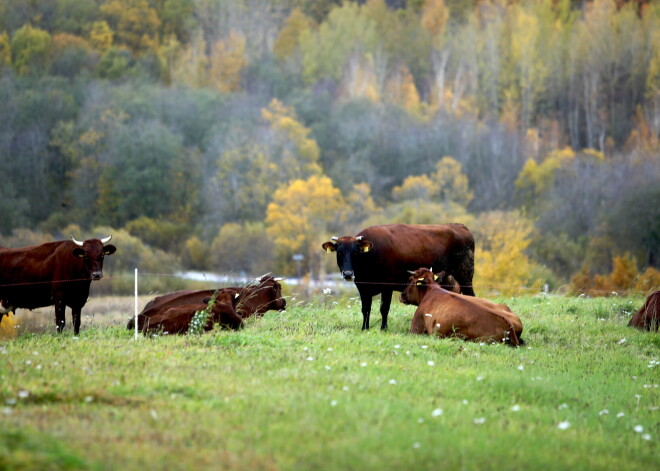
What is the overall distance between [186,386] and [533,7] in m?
120

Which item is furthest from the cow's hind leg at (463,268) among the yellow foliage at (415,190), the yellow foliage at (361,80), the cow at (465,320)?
the yellow foliage at (361,80)

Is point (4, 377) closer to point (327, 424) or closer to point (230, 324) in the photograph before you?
point (327, 424)

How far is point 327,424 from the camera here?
9.23 metres

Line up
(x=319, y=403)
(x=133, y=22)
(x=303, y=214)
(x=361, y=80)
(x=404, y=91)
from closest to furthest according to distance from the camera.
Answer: (x=319, y=403) < (x=303, y=214) < (x=404, y=91) < (x=361, y=80) < (x=133, y=22)

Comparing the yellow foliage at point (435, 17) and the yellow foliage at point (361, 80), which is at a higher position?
the yellow foliage at point (435, 17)

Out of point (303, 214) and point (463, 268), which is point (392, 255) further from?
point (303, 214)

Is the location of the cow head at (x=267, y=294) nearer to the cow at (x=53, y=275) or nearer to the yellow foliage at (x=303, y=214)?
the cow at (x=53, y=275)

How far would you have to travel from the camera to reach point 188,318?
15445 millimetres

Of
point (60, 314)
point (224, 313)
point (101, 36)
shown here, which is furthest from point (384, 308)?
point (101, 36)

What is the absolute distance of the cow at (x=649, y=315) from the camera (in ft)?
55.1

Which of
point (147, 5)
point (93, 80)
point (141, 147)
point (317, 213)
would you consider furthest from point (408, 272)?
point (147, 5)

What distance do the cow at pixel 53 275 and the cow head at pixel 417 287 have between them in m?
5.54

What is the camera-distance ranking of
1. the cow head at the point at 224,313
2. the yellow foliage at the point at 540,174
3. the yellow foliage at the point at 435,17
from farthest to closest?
the yellow foliage at the point at 435,17 → the yellow foliage at the point at 540,174 → the cow head at the point at 224,313

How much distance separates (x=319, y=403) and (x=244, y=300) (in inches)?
330
